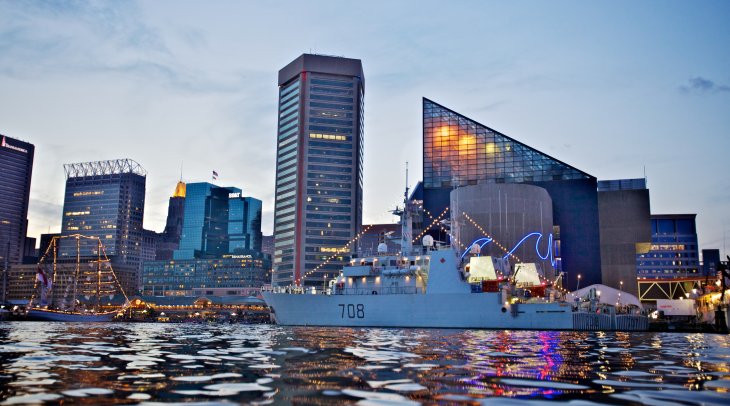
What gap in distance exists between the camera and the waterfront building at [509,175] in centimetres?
10056

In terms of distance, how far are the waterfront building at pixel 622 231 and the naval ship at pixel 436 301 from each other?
40.8 m

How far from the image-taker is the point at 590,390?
11.9 m

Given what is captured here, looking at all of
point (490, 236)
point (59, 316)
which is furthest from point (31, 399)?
point (59, 316)

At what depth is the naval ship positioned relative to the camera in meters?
54.8

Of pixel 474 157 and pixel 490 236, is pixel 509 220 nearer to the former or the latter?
pixel 490 236

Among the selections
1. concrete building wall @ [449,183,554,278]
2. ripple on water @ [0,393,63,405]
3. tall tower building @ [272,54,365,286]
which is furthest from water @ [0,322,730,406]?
tall tower building @ [272,54,365,286]

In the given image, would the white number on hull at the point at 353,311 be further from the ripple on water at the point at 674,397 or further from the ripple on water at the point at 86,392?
the ripple on water at the point at 86,392

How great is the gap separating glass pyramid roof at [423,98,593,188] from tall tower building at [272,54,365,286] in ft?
236

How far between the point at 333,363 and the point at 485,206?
245ft

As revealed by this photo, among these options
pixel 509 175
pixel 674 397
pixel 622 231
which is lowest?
pixel 674 397

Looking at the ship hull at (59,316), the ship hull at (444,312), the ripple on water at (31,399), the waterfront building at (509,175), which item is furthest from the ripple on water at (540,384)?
the ship hull at (59,316)

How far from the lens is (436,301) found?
5591 cm

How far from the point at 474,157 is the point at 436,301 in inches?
2314

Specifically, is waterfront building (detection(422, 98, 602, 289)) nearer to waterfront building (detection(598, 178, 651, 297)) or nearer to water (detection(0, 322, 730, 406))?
waterfront building (detection(598, 178, 651, 297))
